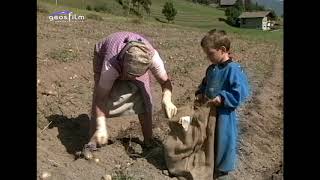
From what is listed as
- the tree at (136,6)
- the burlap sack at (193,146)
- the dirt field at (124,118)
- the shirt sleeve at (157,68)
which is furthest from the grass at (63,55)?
the burlap sack at (193,146)

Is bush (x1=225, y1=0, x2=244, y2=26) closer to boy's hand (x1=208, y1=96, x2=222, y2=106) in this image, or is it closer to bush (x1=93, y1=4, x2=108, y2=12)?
boy's hand (x1=208, y1=96, x2=222, y2=106)

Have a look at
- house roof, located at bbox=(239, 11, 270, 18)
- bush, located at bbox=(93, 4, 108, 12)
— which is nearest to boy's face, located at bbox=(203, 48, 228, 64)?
house roof, located at bbox=(239, 11, 270, 18)

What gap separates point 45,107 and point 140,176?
139 cm

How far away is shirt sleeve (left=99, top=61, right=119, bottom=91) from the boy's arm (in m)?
0.64

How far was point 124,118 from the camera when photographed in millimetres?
4047

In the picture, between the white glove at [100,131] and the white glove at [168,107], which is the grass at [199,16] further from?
the white glove at [100,131]

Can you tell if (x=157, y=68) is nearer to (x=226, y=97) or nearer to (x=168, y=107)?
(x=168, y=107)

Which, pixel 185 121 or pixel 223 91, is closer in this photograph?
pixel 223 91

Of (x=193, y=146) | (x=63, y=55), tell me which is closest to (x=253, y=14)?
(x=193, y=146)

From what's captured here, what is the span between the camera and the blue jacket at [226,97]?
274 centimetres

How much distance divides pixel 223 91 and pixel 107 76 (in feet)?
2.24
